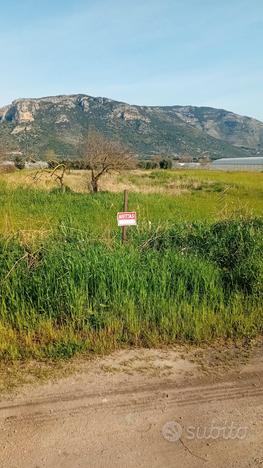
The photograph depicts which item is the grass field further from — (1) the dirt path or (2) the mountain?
(2) the mountain

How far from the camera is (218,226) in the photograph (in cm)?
730

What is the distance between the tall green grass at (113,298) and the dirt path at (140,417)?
0.55m

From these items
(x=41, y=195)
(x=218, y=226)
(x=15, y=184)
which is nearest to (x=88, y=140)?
(x=15, y=184)

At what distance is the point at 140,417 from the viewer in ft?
10.9

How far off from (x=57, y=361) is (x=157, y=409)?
1246mm

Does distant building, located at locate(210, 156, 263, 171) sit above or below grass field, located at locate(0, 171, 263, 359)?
above

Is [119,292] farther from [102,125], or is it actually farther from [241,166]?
[102,125]

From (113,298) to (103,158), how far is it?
83.1 ft

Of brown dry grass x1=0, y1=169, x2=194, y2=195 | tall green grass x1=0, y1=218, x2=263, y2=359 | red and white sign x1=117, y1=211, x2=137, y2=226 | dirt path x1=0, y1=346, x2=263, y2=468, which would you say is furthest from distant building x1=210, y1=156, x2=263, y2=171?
dirt path x1=0, y1=346, x2=263, y2=468

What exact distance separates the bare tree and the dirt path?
25.1m

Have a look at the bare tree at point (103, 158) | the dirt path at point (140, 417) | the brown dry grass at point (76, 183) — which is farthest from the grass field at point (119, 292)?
the bare tree at point (103, 158)

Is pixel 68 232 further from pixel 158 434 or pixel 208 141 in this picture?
pixel 208 141

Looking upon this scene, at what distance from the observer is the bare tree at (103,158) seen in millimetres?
29594

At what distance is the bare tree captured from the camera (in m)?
29.6
